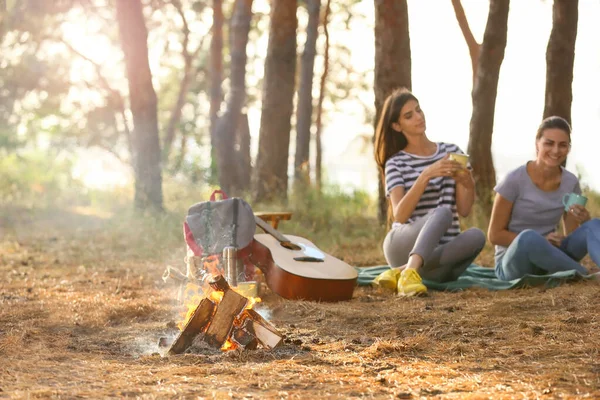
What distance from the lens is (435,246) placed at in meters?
5.96

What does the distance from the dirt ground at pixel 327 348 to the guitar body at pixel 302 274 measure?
0.13 metres

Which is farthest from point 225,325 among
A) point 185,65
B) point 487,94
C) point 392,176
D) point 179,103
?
point 179,103

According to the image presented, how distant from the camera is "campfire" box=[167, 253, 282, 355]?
4113 millimetres

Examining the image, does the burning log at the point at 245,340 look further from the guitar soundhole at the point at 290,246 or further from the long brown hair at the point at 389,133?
the long brown hair at the point at 389,133

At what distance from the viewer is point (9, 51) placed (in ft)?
76.6

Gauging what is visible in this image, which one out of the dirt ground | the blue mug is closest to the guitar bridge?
the dirt ground

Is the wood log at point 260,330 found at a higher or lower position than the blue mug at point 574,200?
lower

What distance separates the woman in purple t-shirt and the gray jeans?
0.80ft

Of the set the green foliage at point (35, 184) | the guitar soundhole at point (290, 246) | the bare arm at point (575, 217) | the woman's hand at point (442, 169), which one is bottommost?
the green foliage at point (35, 184)

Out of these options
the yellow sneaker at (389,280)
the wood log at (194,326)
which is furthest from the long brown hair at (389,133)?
the wood log at (194,326)

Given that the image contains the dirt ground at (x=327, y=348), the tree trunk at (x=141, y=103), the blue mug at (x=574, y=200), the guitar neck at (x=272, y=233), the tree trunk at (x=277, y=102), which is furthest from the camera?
the tree trunk at (x=141, y=103)

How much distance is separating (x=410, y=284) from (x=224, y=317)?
198 centimetres

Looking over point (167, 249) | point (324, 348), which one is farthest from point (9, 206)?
point (324, 348)

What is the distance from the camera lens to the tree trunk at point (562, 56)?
9414 millimetres
